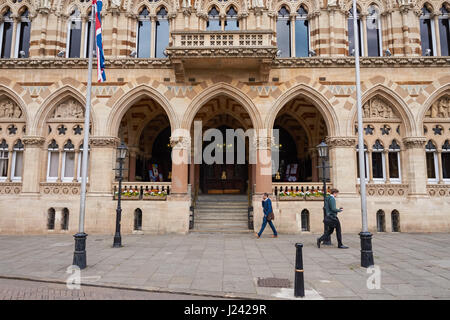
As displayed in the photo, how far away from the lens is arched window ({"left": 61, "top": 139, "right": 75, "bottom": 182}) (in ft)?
51.5

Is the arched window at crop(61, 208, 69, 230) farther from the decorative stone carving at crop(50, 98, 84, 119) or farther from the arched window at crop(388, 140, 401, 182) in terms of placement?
the arched window at crop(388, 140, 401, 182)

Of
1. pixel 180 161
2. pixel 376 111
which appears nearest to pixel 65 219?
pixel 180 161

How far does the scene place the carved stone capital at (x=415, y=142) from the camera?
14.7m

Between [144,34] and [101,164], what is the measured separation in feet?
26.0

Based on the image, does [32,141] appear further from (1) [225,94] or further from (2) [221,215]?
(2) [221,215]

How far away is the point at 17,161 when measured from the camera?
1581cm

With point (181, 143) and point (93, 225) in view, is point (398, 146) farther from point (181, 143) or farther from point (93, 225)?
point (93, 225)

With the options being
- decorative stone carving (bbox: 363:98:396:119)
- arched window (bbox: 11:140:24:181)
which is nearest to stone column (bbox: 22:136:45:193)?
arched window (bbox: 11:140:24:181)

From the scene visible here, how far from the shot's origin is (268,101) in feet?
49.3

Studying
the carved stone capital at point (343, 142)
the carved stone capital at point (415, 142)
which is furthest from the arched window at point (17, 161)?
the carved stone capital at point (415, 142)

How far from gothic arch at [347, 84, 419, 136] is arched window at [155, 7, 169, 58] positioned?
11026 millimetres

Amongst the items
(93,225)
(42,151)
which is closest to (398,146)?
(93,225)

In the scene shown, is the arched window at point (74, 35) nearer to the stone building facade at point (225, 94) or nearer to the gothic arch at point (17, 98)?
the stone building facade at point (225, 94)
